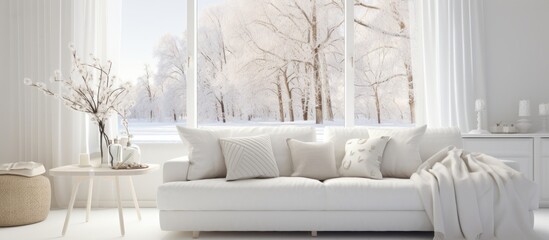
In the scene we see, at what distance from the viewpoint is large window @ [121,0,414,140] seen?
539 cm

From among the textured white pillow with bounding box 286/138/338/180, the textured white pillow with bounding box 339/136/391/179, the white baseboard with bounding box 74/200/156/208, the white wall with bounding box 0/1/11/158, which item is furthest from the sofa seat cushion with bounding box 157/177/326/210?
the white wall with bounding box 0/1/11/158

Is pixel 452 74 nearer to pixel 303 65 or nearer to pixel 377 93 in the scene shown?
pixel 377 93

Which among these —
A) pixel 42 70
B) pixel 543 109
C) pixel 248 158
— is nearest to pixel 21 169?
pixel 42 70

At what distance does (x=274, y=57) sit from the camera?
17.7 feet

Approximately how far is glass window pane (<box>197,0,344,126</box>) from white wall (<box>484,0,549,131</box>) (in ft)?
5.05

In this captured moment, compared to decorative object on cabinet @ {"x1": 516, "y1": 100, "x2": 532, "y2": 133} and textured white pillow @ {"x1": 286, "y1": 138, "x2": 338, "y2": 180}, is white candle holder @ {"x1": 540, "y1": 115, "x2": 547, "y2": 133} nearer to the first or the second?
decorative object on cabinet @ {"x1": 516, "y1": 100, "x2": 532, "y2": 133}

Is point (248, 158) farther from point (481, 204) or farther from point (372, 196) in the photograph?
point (481, 204)

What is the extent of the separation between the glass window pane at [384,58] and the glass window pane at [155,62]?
→ 186 cm

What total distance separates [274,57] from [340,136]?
1.37 m

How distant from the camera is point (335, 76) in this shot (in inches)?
213

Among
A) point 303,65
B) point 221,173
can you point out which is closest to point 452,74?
point 303,65

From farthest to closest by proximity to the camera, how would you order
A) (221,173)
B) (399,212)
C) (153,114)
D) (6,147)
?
(153,114)
(6,147)
(221,173)
(399,212)

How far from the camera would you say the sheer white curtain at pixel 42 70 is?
500 cm

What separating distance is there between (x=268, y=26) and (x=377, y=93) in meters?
1.35
